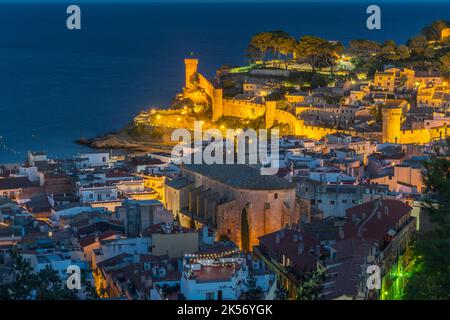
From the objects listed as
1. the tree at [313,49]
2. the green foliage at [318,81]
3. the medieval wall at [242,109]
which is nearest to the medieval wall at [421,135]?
the medieval wall at [242,109]

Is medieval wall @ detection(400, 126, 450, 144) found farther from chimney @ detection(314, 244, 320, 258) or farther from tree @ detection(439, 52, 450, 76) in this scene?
chimney @ detection(314, 244, 320, 258)

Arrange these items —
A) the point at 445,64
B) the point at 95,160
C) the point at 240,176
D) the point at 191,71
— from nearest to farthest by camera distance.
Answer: the point at 240,176 → the point at 95,160 → the point at 445,64 → the point at 191,71

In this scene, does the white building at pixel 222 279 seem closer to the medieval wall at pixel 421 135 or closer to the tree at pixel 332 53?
the medieval wall at pixel 421 135

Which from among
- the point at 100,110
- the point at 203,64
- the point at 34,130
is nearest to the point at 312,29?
the point at 203,64

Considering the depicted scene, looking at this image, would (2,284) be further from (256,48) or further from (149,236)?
(256,48)

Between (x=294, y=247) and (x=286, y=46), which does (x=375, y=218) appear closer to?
(x=294, y=247)

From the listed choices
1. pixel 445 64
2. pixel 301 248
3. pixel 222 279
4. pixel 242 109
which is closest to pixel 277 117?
pixel 242 109

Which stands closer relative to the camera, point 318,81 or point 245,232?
point 245,232
